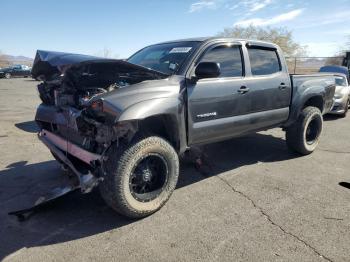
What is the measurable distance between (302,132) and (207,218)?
303 cm

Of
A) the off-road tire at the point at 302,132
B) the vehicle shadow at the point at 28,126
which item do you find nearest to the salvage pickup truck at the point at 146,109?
the off-road tire at the point at 302,132

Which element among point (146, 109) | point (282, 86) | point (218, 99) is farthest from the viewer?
point (282, 86)

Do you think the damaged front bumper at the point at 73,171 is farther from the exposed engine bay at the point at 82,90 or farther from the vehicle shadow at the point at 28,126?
the vehicle shadow at the point at 28,126

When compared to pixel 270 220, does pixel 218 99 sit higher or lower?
higher

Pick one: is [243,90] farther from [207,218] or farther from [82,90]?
[82,90]

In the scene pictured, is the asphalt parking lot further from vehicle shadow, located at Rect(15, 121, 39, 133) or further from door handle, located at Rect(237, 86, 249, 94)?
vehicle shadow, located at Rect(15, 121, 39, 133)

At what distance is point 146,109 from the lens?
3.59 metres

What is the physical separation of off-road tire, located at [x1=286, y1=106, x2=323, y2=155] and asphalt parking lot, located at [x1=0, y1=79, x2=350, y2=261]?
0.83ft

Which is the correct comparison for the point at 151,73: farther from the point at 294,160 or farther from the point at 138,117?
the point at 294,160

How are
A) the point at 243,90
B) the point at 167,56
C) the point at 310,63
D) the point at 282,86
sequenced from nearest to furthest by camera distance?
the point at 167,56, the point at 243,90, the point at 282,86, the point at 310,63

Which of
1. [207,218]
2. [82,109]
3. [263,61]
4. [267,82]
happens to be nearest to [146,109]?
[82,109]

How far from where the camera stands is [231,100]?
15.3ft

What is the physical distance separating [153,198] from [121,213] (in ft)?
1.36

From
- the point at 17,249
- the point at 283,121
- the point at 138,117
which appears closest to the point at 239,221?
the point at 138,117
